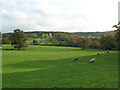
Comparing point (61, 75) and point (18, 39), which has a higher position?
point (18, 39)

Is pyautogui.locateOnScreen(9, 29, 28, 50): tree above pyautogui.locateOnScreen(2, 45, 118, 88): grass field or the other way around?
above

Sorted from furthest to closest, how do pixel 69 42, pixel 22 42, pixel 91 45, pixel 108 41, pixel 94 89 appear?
1. pixel 69 42
2. pixel 91 45
3. pixel 108 41
4. pixel 22 42
5. pixel 94 89

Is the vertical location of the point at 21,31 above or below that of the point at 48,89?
above

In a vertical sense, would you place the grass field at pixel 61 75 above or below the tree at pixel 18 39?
below

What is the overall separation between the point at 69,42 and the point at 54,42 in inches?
698

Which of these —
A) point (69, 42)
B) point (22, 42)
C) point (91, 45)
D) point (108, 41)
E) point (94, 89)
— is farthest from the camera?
point (69, 42)

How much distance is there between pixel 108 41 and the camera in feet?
308

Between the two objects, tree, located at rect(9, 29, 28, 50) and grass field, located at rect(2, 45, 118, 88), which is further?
tree, located at rect(9, 29, 28, 50)

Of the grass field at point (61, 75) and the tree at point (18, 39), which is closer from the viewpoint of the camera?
the grass field at point (61, 75)

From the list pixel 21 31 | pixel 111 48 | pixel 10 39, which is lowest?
pixel 111 48

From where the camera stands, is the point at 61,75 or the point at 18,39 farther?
the point at 18,39

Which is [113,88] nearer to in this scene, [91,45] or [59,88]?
[59,88]

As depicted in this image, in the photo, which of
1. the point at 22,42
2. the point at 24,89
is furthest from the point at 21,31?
the point at 24,89

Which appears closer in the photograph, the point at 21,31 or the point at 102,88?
the point at 102,88
